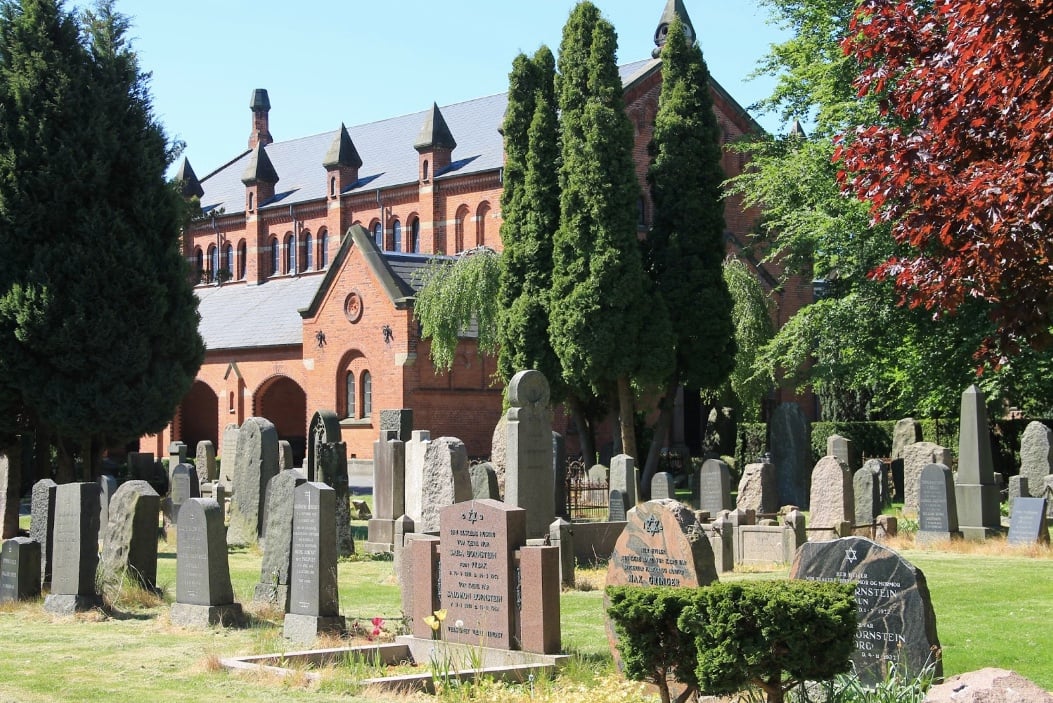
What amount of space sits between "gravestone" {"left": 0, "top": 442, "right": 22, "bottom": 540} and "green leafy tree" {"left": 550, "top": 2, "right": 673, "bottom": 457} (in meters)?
12.8

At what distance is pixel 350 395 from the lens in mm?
40656

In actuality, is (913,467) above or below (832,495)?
above

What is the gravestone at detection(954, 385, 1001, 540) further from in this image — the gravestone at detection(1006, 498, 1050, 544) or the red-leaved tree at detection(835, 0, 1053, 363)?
the red-leaved tree at detection(835, 0, 1053, 363)

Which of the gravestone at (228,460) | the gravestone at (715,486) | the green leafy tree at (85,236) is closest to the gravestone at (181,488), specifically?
the green leafy tree at (85,236)

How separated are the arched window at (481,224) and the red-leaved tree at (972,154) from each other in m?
32.8

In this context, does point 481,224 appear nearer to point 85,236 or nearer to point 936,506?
point 85,236

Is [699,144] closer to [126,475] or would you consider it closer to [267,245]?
[126,475]

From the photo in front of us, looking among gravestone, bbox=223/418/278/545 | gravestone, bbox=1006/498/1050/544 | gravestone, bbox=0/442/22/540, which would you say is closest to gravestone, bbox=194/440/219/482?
gravestone, bbox=0/442/22/540

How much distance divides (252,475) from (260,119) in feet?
163

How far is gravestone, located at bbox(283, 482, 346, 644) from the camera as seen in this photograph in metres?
10.9

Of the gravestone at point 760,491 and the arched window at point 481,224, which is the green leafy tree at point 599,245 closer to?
the gravestone at point 760,491

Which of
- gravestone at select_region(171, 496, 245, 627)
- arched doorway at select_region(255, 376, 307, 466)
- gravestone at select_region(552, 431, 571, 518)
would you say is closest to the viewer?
gravestone at select_region(171, 496, 245, 627)

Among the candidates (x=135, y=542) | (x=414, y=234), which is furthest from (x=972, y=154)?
(x=414, y=234)

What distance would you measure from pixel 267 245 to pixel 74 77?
3208 cm
